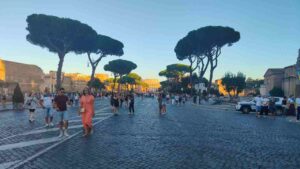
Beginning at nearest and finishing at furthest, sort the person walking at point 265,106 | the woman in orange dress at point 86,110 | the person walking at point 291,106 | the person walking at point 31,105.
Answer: the woman in orange dress at point 86,110 → the person walking at point 31,105 → the person walking at point 265,106 → the person walking at point 291,106

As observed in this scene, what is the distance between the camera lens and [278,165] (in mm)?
8398

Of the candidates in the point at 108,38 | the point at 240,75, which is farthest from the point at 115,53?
the point at 240,75

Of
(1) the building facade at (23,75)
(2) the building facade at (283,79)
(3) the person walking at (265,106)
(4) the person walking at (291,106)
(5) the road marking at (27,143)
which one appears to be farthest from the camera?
(2) the building facade at (283,79)

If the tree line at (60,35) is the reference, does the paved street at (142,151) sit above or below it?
below

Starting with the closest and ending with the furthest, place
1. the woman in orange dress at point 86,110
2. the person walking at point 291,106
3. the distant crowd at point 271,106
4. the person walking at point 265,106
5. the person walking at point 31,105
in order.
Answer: the woman in orange dress at point 86,110, the person walking at point 31,105, the distant crowd at point 271,106, the person walking at point 265,106, the person walking at point 291,106

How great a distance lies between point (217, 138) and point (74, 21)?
4249 centimetres

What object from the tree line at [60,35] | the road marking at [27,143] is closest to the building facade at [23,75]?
the tree line at [60,35]

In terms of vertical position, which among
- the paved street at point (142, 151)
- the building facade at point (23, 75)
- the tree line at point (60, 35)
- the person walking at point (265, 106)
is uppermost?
the tree line at point (60, 35)

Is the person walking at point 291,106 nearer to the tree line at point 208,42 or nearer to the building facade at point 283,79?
the tree line at point 208,42

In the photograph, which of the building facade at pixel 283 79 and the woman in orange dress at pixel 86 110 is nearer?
the woman in orange dress at pixel 86 110

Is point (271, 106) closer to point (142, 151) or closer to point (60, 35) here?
point (142, 151)

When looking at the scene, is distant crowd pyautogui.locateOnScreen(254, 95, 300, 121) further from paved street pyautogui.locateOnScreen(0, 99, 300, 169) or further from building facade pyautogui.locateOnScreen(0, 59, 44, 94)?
building facade pyautogui.locateOnScreen(0, 59, 44, 94)

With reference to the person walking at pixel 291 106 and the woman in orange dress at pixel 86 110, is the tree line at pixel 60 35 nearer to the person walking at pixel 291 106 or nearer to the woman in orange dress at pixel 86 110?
the person walking at pixel 291 106

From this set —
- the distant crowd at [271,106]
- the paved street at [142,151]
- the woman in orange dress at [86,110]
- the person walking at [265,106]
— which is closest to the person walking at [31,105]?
the paved street at [142,151]
